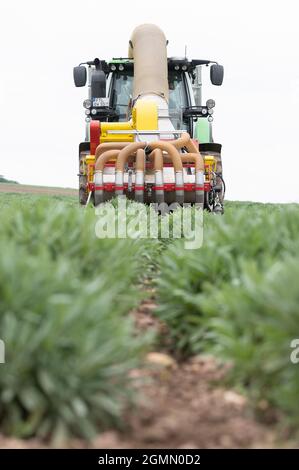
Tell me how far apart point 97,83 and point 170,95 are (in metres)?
1.64

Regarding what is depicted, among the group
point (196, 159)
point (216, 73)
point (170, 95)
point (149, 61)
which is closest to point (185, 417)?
point (196, 159)

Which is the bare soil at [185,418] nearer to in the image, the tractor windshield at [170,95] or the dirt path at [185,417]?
the dirt path at [185,417]

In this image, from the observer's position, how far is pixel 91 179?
11766 millimetres

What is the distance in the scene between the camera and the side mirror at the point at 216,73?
44.5 ft

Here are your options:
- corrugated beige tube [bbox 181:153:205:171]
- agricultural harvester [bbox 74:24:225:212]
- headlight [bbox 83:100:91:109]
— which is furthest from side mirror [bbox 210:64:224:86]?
corrugated beige tube [bbox 181:153:205:171]

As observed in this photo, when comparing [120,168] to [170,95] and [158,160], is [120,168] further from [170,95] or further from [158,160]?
[170,95]

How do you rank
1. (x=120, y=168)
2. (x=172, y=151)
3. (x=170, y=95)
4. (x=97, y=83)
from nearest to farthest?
(x=120, y=168), (x=172, y=151), (x=97, y=83), (x=170, y=95)

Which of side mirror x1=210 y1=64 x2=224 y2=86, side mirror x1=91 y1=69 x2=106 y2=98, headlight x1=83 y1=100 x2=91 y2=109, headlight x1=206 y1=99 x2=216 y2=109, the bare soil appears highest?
side mirror x1=210 y1=64 x2=224 y2=86

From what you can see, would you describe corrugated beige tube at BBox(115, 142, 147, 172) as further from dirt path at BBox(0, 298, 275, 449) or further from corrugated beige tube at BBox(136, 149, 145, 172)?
dirt path at BBox(0, 298, 275, 449)

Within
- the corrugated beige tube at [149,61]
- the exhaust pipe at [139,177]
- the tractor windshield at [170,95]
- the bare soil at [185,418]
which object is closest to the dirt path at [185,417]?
the bare soil at [185,418]

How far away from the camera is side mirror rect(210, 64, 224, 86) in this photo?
534 inches

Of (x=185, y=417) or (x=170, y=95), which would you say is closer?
(x=185, y=417)

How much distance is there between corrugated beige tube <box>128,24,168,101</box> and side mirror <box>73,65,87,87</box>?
1.02m

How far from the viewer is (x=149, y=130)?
11992mm
